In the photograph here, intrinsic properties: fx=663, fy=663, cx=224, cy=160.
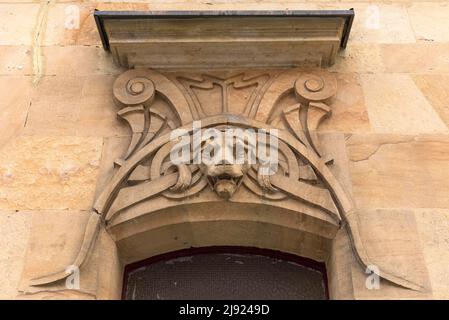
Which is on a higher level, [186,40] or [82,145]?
[186,40]

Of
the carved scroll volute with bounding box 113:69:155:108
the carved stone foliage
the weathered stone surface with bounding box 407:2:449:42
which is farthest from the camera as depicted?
the weathered stone surface with bounding box 407:2:449:42

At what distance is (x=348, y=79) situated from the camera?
4656 mm

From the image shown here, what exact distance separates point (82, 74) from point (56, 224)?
1.28 m

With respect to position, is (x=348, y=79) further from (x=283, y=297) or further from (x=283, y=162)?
(x=283, y=297)

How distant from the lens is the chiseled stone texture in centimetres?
401

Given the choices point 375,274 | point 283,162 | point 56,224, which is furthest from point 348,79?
point 56,224

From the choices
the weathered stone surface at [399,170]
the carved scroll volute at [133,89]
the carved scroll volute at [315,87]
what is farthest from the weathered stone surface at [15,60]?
the weathered stone surface at [399,170]

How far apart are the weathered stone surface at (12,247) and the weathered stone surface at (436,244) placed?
2282mm

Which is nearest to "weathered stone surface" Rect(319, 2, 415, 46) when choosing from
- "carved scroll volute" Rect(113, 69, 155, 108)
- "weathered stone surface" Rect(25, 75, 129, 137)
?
"carved scroll volute" Rect(113, 69, 155, 108)

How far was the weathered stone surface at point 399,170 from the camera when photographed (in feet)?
13.1

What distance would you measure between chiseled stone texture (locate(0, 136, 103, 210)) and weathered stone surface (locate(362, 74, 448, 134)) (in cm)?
184

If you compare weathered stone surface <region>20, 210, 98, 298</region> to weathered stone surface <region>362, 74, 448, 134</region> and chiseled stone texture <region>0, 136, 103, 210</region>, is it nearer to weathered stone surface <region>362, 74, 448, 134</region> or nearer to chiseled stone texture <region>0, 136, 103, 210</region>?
chiseled stone texture <region>0, 136, 103, 210</region>
